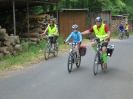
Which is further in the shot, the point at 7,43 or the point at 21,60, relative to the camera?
the point at 7,43

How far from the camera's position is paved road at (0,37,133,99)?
6.26 metres

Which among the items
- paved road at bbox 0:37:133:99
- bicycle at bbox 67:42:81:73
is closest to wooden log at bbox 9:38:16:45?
paved road at bbox 0:37:133:99

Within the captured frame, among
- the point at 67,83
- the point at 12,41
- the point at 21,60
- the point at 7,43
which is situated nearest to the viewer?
the point at 67,83

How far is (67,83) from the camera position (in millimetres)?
7434

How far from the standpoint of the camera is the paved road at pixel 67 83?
626 centimetres

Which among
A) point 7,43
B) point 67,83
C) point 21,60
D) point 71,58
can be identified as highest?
point 7,43

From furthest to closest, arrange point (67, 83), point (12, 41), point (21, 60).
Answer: point (12, 41)
point (21, 60)
point (67, 83)

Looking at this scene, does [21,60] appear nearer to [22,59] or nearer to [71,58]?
[22,59]

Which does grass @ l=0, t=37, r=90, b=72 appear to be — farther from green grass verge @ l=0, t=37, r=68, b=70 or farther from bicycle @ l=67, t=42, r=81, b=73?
bicycle @ l=67, t=42, r=81, b=73

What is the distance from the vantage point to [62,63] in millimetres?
11109

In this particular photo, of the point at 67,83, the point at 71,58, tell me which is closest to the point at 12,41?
the point at 71,58

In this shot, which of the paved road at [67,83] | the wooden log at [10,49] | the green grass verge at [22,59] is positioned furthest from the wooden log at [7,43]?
the paved road at [67,83]

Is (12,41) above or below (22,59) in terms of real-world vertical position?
above

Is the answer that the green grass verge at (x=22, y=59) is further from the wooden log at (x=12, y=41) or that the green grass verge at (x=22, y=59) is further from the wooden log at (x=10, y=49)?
the wooden log at (x=12, y=41)
